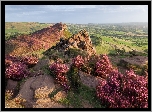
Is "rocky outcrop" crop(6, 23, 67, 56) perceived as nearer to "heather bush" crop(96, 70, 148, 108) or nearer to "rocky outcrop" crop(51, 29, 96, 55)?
"rocky outcrop" crop(51, 29, 96, 55)

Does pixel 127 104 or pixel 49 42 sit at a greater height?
pixel 49 42

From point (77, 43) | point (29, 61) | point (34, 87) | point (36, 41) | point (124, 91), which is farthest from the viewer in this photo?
point (36, 41)

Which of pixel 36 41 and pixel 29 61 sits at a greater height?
pixel 36 41

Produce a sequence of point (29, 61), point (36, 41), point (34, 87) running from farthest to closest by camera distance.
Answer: point (36, 41)
point (29, 61)
point (34, 87)

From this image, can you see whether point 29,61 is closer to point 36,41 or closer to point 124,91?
point 124,91

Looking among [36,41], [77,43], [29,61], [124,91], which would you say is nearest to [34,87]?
[29,61]

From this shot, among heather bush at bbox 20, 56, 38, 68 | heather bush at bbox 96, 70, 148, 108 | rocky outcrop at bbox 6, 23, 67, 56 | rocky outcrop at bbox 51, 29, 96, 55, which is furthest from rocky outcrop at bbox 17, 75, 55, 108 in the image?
rocky outcrop at bbox 6, 23, 67, 56

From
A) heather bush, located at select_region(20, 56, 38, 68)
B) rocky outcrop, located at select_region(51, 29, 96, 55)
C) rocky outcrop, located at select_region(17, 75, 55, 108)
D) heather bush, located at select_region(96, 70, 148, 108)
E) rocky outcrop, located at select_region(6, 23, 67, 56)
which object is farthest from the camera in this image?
rocky outcrop, located at select_region(6, 23, 67, 56)

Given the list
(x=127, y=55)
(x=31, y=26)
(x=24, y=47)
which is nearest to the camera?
(x=127, y=55)

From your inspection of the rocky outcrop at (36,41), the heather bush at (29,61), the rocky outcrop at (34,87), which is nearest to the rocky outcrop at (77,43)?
the heather bush at (29,61)
